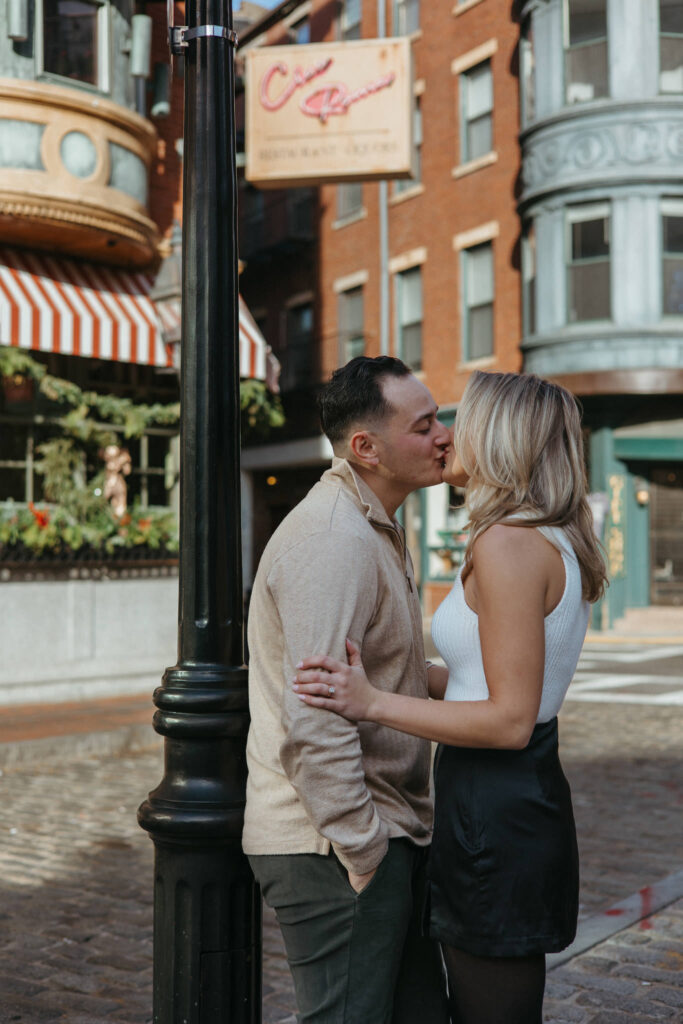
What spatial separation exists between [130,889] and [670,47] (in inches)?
760

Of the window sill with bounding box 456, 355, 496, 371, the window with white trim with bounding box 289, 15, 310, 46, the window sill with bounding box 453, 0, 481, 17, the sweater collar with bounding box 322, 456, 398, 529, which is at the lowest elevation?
the sweater collar with bounding box 322, 456, 398, 529

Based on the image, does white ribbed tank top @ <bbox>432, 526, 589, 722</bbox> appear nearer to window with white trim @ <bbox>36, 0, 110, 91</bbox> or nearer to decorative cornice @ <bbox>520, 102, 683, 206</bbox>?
window with white trim @ <bbox>36, 0, 110, 91</bbox>

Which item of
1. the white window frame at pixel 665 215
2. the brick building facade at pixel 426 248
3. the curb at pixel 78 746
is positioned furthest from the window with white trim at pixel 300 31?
the curb at pixel 78 746

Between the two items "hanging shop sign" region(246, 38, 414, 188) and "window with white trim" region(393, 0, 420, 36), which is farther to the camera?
"window with white trim" region(393, 0, 420, 36)

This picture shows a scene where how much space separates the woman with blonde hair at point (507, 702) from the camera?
2166mm

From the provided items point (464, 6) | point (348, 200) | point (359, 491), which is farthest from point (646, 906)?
point (348, 200)

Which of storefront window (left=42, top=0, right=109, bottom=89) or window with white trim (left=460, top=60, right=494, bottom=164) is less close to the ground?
window with white trim (left=460, top=60, right=494, bottom=164)

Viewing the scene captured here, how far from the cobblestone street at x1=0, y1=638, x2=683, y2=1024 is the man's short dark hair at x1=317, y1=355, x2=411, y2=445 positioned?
232cm

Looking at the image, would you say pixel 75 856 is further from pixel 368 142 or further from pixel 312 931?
pixel 368 142

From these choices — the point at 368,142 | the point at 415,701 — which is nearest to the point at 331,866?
the point at 415,701

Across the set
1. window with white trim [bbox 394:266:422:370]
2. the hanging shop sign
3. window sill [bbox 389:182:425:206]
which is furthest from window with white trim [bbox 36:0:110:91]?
window with white trim [bbox 394:266:422:370]

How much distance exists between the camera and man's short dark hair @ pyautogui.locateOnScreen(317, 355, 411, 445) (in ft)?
7.93

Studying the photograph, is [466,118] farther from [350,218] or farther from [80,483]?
[80,483]

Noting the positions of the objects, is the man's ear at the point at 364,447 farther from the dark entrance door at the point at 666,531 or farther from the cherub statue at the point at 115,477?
the dark entrance door at the point at 666,531
